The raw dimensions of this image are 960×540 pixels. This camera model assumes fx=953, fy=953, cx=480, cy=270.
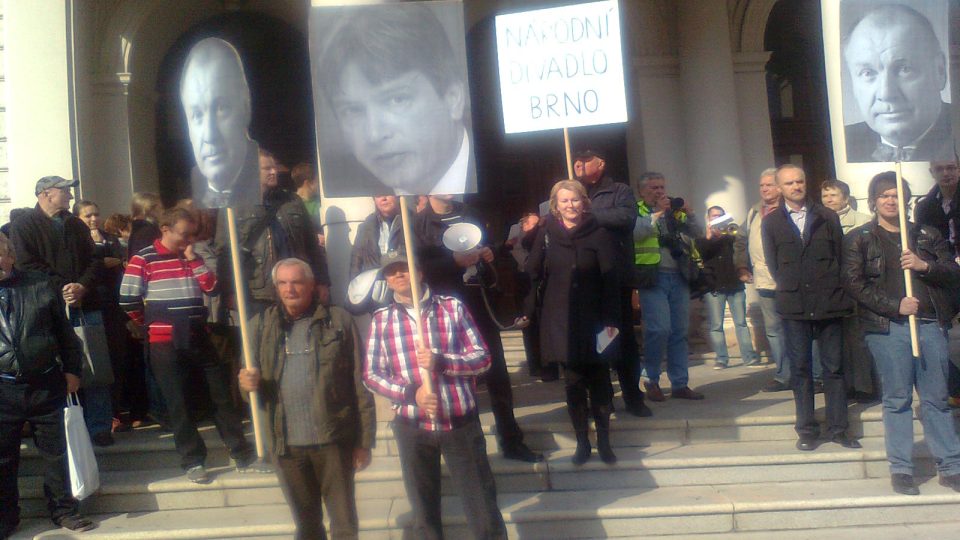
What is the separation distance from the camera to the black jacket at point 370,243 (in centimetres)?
619

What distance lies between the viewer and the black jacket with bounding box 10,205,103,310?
682 cm

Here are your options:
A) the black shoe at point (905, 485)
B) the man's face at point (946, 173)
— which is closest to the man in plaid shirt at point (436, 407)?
the black shoe at point (905, 485)

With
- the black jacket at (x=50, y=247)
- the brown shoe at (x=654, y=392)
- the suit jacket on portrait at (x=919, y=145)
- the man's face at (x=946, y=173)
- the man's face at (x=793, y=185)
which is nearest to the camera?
the suit jacket on portrait at (x=919, y=145)

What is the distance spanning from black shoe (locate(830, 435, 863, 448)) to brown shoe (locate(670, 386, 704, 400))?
1.25 meters

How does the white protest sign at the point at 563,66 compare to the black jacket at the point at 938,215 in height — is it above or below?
above

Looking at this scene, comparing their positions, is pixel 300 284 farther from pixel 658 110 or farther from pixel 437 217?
pixel 658 110

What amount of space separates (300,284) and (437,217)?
1.64 meters

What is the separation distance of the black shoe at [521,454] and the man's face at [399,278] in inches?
75.0

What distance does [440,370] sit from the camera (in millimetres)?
4832

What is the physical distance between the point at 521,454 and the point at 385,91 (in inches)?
106

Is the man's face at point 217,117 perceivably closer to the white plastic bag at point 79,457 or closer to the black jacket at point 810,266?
the white plastic bag at point 79,457

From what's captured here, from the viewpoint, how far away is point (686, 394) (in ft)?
25.1

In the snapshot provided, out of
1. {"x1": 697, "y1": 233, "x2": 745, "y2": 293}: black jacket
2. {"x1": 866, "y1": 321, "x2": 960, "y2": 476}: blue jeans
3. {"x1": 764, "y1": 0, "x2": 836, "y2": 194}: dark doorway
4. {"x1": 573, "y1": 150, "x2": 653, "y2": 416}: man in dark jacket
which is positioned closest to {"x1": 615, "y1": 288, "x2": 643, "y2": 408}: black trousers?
{"x1": 573, "y1": 150, "x2": 653, "y2": 416}: man in dark jacket

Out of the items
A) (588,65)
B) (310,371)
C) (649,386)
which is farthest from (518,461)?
(588,65)
